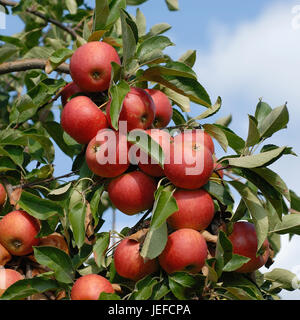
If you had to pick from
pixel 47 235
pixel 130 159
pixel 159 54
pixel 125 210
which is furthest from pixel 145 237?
pixel 159 54

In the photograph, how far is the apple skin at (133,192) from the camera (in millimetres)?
1446

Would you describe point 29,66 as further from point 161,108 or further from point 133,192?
point 133,192

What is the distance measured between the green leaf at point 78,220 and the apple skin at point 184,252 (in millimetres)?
250

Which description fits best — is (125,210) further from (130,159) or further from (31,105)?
(31,105)

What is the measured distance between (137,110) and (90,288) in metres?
0.55

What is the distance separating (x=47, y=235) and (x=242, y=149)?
70 cm

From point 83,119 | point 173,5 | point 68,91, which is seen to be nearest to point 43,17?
point 173,5

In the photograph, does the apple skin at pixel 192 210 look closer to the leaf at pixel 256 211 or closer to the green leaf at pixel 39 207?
the leaf at pixel 256 211

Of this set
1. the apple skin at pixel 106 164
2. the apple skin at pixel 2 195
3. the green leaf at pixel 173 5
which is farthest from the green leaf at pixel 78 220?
the green leaf at pixel 173 5

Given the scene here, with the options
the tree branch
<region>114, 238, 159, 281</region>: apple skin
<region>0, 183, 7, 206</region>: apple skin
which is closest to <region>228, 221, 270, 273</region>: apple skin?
<region>114, 238, 159, 281</region>: apple skin

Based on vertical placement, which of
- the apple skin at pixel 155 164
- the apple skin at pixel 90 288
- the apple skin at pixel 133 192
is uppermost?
the apple skin at pixel 155 164

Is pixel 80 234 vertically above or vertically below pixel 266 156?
below

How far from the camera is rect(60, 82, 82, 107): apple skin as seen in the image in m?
1.74
